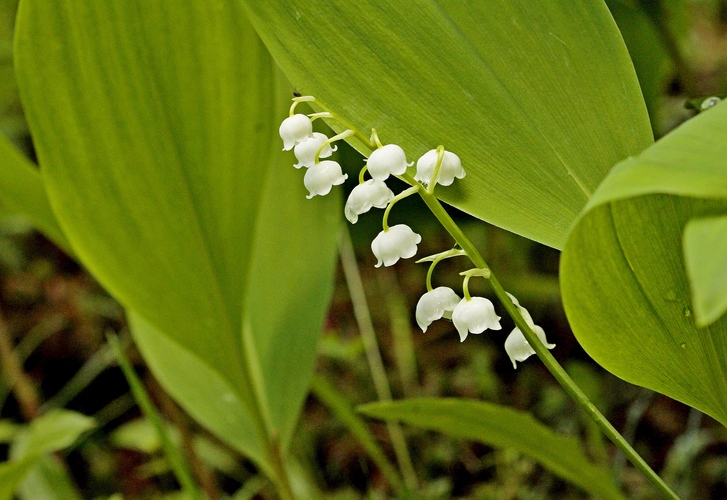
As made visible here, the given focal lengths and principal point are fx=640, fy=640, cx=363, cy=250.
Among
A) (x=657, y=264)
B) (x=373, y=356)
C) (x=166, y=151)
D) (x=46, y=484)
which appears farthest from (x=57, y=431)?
(x=657, y=264)

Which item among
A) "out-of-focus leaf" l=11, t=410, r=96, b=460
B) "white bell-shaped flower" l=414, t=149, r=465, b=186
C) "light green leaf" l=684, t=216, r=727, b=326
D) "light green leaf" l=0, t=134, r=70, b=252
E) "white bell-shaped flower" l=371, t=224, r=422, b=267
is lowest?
"out-of-focus leaf" l=11, t=410, r=96, b=460

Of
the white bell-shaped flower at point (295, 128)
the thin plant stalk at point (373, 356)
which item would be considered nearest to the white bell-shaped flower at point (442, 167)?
the white bell-shaped flower at point (295, 128)

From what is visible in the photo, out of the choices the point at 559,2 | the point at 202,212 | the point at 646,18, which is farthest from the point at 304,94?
the point at 646,18

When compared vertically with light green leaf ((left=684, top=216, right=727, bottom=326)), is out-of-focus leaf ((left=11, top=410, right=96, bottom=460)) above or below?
below

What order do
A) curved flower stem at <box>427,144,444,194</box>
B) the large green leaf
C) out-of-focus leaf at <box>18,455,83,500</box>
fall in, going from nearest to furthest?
curved flower stem at <box>427,144,444,194</box>, the large green leaf, out-of-focus leaf at <box>18,455,83,500</box>

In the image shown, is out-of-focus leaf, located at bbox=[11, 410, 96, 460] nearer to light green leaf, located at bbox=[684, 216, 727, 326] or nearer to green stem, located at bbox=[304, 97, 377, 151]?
green stem, located at bbox=[304, 97, 377, 151]

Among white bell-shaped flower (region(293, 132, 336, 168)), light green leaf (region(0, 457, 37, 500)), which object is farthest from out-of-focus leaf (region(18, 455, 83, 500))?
white bell-shaped flower (region(293, 132, 336, 168))

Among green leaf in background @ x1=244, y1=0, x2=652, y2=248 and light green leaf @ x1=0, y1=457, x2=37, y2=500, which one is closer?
green leaf in background @ x1=244, y1=0, x2=652, y2=248
